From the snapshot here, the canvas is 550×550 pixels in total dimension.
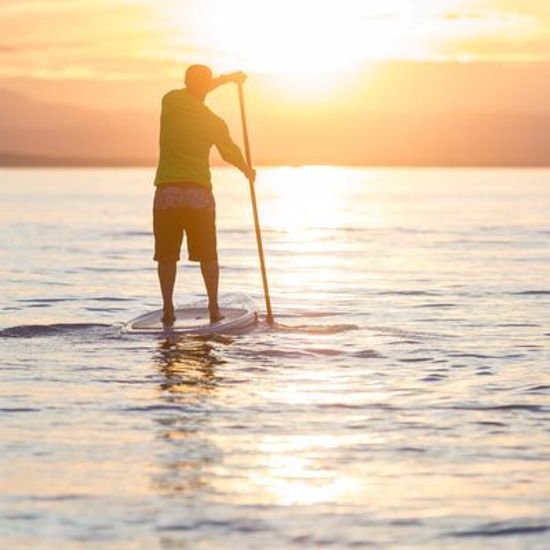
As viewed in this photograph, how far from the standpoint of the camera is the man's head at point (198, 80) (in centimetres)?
1354

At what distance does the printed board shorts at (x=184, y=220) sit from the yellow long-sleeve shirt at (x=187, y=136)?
10cm

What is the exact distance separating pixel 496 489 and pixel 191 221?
6.71 meters

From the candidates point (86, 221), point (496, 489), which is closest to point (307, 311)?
point (496, 489)

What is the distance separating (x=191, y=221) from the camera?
13.8 meters

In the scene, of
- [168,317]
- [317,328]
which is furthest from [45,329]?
[317,328]

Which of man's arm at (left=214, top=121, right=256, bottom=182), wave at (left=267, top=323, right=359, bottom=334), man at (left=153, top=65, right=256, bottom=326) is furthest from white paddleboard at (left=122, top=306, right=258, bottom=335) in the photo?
man's arm at (left=214, top=121, right=256, bottom=182)

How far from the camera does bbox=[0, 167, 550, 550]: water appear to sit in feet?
22.6

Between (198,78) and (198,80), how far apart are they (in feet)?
0.06

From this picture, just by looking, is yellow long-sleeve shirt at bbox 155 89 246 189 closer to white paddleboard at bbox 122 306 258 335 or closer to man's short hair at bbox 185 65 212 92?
man's short hair at bbox 185 65 212 92

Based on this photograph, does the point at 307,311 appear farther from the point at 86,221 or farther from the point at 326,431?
the point at 86,221

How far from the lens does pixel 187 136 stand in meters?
13.6

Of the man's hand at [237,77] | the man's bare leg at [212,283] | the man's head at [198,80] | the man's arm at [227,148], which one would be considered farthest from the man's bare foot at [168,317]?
the man's hand at [237,77]

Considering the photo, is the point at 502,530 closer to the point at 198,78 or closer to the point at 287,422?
the point at 287,422

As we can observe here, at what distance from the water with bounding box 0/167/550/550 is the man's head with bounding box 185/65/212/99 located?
213 centimetres
